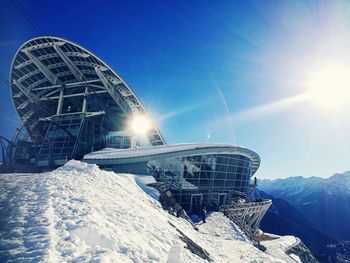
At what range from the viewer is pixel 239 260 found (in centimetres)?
1402

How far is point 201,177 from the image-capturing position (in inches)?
1336

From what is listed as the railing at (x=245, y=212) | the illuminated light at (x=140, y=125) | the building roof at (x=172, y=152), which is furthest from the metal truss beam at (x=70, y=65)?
the railing at (x=245, y=212)

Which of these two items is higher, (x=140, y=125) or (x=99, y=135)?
(x=140, y=125)

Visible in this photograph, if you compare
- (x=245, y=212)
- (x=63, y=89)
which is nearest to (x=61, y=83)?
(x=63, y=89)

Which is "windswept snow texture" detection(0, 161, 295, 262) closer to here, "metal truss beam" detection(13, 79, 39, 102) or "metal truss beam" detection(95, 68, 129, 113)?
"metal truss beam" detection(95, 68, 129, 113)

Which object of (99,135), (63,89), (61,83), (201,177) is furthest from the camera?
(99,135)

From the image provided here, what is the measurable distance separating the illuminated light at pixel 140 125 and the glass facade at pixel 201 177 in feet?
65.5

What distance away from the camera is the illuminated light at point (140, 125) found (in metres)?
50.5

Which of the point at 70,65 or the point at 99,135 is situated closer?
the point at 70,65

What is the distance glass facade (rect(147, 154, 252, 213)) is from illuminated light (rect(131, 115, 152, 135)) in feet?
65.5

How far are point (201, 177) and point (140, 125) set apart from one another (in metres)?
21.9

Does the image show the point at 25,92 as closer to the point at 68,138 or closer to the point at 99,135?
the point at 68,138

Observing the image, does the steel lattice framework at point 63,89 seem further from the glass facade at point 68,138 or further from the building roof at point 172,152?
the building roof at point 172,152

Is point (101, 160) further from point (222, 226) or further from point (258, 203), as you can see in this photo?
point (258, 203)
